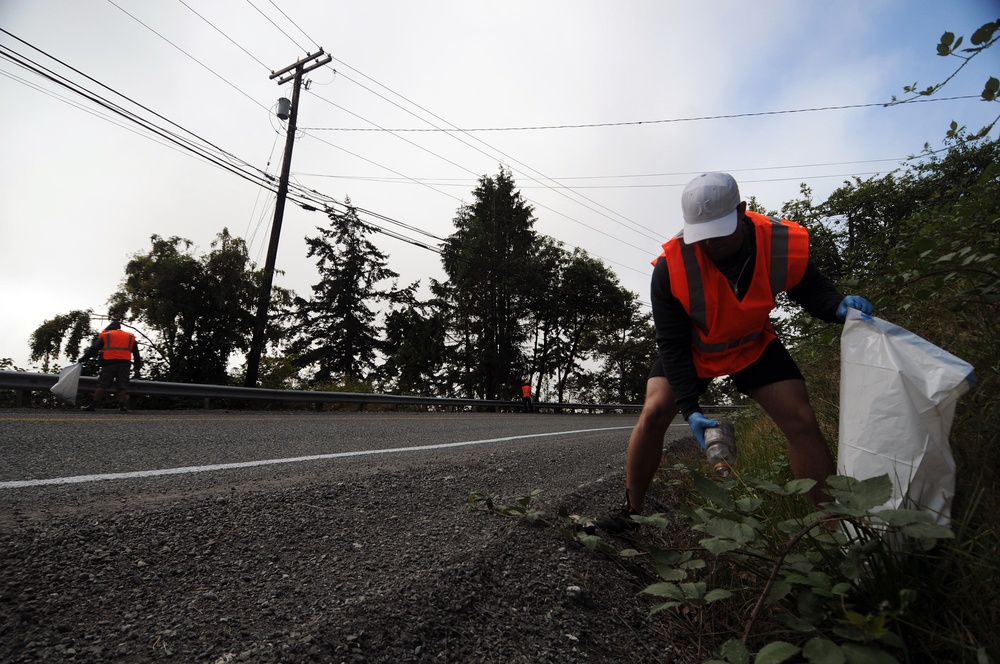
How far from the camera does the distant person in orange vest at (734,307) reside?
2230 mm

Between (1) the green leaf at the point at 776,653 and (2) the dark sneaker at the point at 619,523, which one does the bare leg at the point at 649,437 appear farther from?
(1) the green leaf at the point at 776,653

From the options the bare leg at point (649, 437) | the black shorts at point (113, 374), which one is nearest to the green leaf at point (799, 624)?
the bare leg at point (649, 437)

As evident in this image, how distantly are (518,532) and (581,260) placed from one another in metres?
33.2

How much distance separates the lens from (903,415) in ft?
6.04

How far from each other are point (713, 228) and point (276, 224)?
14.9 m

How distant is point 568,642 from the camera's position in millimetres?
1748

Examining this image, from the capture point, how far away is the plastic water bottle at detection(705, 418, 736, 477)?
2031 mm

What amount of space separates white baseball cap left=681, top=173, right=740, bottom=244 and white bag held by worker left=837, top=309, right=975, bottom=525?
63 centimetres

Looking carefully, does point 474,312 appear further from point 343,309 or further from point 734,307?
point 734,307

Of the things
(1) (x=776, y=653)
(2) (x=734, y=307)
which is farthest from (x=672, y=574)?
(2) (x=734, y=307)

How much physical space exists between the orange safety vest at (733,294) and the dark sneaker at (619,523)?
78cm

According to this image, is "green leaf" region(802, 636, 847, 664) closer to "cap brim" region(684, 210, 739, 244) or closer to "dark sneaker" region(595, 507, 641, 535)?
"dark sneaker" region(595, 507, 641, 535)

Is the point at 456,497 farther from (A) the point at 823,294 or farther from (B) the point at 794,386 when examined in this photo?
(A) the point at 823,294

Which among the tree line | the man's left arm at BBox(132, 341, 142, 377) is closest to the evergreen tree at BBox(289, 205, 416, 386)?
the tree line
